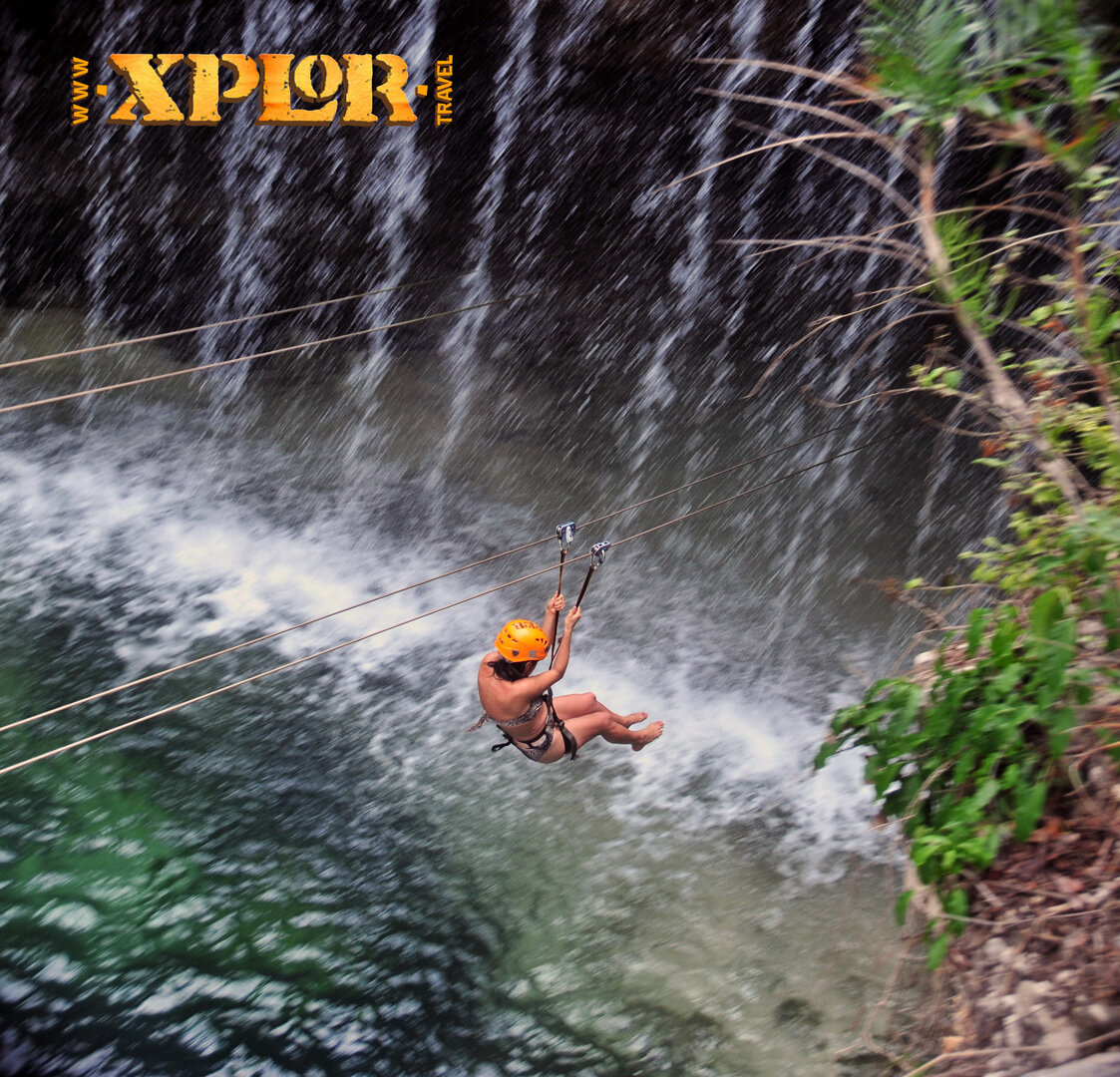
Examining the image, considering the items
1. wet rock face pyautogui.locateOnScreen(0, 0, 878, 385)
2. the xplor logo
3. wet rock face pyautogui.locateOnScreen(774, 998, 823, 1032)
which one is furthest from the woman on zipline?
the xplor logo

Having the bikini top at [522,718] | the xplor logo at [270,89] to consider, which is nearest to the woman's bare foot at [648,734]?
the bikini top at [522,718]

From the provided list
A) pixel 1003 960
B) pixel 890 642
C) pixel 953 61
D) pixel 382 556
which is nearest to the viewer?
pixel 953 61

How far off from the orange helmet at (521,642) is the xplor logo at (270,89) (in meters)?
8.94

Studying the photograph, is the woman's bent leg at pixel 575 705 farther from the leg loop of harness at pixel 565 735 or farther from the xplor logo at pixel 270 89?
the xplor logo at pixel 270 89

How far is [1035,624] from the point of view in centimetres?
297

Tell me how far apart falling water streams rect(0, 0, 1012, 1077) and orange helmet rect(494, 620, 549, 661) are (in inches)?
63.0

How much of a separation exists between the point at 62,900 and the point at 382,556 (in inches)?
150

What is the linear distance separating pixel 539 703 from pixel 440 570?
355 cm

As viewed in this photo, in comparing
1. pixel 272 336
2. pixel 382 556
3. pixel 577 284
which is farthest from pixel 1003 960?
pixel 272 336

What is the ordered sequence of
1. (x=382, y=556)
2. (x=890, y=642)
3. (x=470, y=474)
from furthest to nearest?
(x=470, y=474)
(x=382, y=556)
(x=890, y=642)

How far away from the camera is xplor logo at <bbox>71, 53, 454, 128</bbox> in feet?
37.1

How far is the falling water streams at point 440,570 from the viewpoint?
15.8 feet

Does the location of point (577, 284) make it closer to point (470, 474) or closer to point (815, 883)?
point (470, 474)

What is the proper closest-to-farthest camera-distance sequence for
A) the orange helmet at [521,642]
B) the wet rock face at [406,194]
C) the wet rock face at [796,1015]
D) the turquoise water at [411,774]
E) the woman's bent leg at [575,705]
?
the orange helmet at [521,642] → the wet rock face at [796,1015] → the turquoise water at [411,774] → the woman's bent leg at [575,705] → the wet rock face at [406,194]
